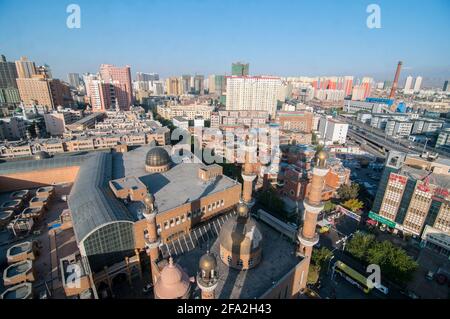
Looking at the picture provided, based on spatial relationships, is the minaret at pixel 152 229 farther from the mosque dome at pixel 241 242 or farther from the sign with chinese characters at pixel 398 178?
the sign with chinese characters at pixel 398 178

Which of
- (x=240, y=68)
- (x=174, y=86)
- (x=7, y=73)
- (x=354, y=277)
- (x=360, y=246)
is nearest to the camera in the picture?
(x=354, y=277)

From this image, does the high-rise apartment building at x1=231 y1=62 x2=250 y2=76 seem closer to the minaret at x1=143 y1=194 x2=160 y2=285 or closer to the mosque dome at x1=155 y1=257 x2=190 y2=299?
the minaret at x1=143 y1=194 x2=160 y2=285

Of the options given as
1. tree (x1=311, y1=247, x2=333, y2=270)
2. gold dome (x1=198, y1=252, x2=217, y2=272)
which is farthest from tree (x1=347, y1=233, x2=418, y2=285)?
gold dome (x1=198, y1=252, x2=217, y2=272)

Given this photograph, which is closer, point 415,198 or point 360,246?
point 360,246

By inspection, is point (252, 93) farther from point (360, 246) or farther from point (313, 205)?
point (313, 205)

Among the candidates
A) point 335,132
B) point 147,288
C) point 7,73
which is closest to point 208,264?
point 147,288

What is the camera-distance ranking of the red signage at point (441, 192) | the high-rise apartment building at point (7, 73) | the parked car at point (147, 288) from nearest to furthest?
the parked car at point (147, 288)
the red signage at point (441, 192)
the high-rise apartment building at point (7, 73)

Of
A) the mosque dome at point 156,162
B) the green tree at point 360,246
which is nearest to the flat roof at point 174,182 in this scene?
the mosque dome at point 156,162
